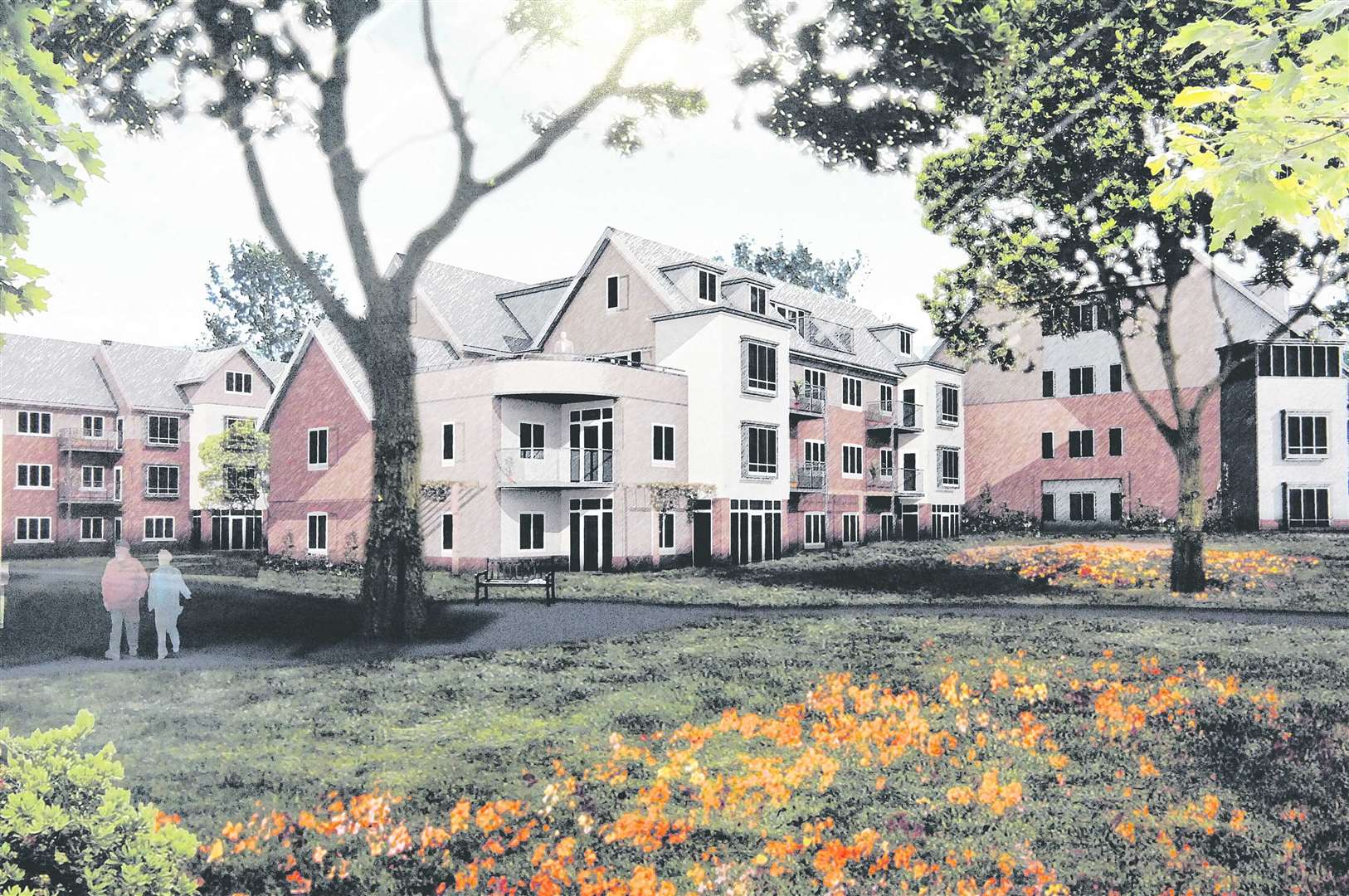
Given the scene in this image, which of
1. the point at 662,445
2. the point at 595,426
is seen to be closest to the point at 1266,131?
the point at 595,426

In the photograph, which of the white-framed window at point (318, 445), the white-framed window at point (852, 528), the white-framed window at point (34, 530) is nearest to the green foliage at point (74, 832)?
the white-framed window at point (34, 530)

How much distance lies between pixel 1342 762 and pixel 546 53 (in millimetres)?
9955

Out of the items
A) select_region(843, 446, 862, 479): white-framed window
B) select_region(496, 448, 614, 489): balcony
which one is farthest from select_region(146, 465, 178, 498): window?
select_region(843, 446, 862, 479): white-framed window

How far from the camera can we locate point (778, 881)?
5.79 meters

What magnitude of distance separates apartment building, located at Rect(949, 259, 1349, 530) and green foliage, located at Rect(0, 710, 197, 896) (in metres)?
13.3

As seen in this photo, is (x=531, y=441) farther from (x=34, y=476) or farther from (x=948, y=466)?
(x=34, y=476)

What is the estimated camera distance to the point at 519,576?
60.6ft

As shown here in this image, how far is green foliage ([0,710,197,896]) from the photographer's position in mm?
4023

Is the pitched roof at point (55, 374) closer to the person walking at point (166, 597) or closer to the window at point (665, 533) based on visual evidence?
the person walking at point (166, 597)

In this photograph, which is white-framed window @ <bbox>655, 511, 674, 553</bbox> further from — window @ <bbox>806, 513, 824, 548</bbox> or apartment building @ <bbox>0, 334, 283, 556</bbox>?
apartment building @ <bbox>0, 334, 283, 556</bbox>

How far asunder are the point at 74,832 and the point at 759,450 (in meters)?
23.9

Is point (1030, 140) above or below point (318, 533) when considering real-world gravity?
above

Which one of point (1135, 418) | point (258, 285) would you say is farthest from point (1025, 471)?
point (258, 285)

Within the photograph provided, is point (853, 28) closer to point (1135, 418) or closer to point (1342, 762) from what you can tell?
point (1342, 762)
